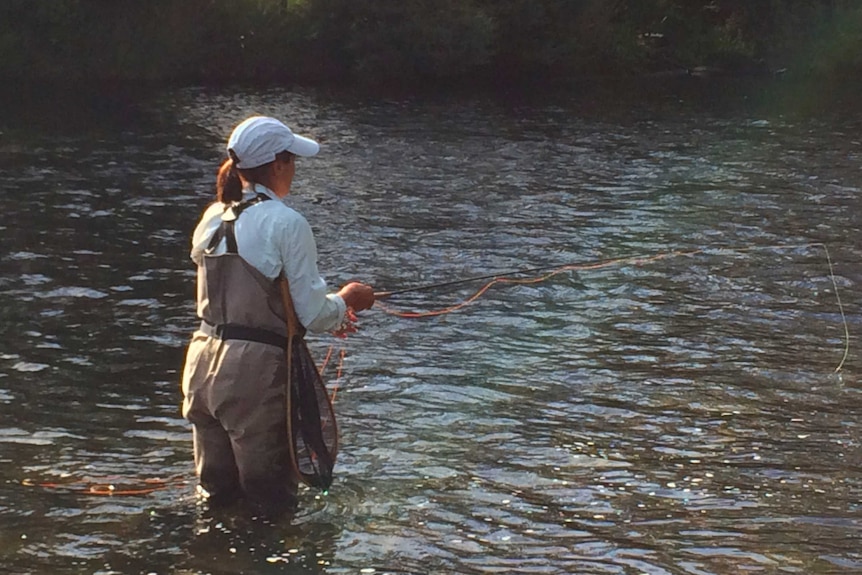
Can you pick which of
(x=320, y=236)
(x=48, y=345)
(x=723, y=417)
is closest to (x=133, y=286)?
(x=48, y=345)

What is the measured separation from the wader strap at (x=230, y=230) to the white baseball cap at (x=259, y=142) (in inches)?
6.7

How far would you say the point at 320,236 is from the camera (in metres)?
15.5

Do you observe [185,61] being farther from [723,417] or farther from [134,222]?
[723,417]

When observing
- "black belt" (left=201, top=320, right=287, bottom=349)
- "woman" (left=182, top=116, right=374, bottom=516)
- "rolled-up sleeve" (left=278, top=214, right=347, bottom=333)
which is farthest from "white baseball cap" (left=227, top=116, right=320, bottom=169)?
"black belt" (left=201, top=320, right=287, bottom=349)

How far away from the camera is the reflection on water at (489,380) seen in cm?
646

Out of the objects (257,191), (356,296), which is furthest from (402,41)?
(257,191)

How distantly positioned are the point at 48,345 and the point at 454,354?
345 centimetres

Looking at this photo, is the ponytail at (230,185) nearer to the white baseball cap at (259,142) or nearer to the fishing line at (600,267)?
the white baseball cap at (259,142)

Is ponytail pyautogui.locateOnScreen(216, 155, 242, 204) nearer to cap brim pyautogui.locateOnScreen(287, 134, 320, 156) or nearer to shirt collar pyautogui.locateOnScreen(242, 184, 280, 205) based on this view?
shirt collar pyautogui.locateOnScreen(242, 184, 280, 205)

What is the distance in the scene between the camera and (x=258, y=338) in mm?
5926

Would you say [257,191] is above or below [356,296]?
above

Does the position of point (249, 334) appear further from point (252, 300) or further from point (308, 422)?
point (308, 422)

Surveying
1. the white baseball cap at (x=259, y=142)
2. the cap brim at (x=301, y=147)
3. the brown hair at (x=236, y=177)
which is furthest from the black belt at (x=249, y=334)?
the cap brim at (x=301, y=147)

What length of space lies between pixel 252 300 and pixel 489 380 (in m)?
3.97
